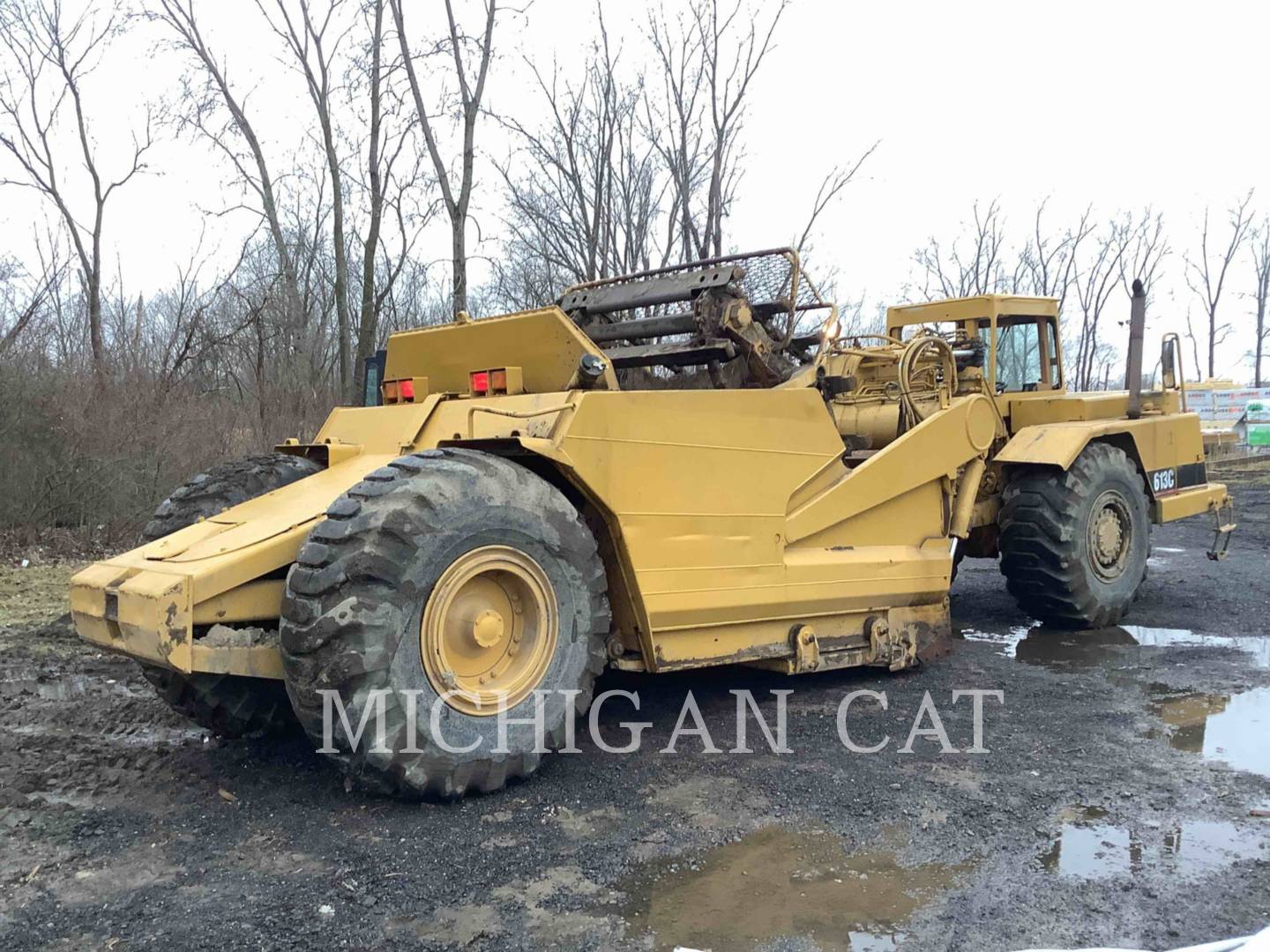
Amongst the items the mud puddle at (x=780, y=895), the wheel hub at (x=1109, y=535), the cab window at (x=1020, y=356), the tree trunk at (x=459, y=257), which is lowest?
the mud puddle at (x=780, y=895)

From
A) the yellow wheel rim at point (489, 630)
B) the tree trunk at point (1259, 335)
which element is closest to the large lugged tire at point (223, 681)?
the yellow wheel rim at point (489, 630)

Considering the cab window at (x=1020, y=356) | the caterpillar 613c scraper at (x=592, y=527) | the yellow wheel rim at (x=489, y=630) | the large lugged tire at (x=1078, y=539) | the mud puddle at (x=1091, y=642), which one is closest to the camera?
the caterpillar 613c scraper at (x=592, y=527)

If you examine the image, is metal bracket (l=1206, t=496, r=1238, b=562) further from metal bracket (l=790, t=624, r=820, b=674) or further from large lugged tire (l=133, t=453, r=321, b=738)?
large lugged tire (l=133, t=453, r=321, b=738)

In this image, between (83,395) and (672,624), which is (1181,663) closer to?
(672,624)

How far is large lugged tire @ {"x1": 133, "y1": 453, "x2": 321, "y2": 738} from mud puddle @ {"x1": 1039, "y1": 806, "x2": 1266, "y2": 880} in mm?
3401

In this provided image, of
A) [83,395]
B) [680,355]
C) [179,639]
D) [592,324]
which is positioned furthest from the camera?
[83,395]

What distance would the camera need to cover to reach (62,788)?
4273 millimetres

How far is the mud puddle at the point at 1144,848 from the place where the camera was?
11.6 ft

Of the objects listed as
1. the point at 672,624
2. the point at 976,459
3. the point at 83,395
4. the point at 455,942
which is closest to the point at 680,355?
the point at 672,624

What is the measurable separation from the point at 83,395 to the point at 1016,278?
36872 mm

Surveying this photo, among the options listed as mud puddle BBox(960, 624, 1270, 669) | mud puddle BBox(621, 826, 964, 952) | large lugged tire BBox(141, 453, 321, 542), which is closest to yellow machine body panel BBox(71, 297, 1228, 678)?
large lugged tire BBox(141, 453, 321, 542)

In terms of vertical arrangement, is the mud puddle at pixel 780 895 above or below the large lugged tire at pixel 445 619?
below

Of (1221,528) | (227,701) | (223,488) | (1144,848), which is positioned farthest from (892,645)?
(1221,528)

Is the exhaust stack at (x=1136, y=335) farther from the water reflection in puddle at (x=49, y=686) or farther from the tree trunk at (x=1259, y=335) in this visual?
the tree trunk at (x=1259, y=335)
